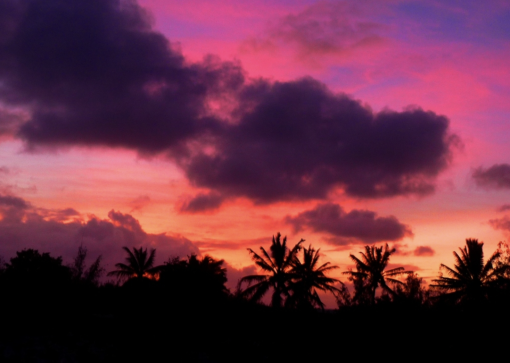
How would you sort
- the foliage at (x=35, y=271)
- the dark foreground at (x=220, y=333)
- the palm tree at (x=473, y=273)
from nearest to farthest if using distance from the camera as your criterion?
the dark foreground at (x=220, y=333) → the foliage at (x=35, y=271) → the palm tree at (x=473, y=273)

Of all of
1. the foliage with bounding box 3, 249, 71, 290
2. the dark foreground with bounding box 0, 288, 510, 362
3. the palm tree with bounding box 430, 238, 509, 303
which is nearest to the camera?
the dark foreground with bounding box 0, 288, 510, 362

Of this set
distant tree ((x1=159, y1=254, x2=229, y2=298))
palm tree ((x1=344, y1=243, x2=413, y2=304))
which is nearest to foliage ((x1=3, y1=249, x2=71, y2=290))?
distant tree ((x1=159, y1=254, x2=229, y2=298))

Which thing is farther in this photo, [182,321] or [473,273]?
[473,273]

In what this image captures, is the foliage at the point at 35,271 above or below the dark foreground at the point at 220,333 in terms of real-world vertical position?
above

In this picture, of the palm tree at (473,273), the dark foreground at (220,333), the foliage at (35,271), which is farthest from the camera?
the palm tree at (473,273)

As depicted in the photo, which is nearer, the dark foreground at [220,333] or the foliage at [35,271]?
the dark foreground at [220,333]

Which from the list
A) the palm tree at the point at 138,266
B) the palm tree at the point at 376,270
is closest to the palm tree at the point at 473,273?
the palm tree at the point at 376,270

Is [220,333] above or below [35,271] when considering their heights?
below

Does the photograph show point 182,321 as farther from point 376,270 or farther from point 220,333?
point 376,270

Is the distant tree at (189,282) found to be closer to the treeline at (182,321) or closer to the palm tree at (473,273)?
the treeline at (182,321)

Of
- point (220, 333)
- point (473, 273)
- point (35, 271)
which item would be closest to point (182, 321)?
point (220, 333)

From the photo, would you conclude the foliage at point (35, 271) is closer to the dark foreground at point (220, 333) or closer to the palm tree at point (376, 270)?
the dark foreground at point (220, 333)

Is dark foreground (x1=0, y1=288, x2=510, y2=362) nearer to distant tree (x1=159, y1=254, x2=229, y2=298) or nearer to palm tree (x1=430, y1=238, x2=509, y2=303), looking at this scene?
distant tree (x1=159, y1=254, x2=229, y2=298)

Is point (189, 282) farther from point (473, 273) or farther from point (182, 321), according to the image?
point (473, 273)
